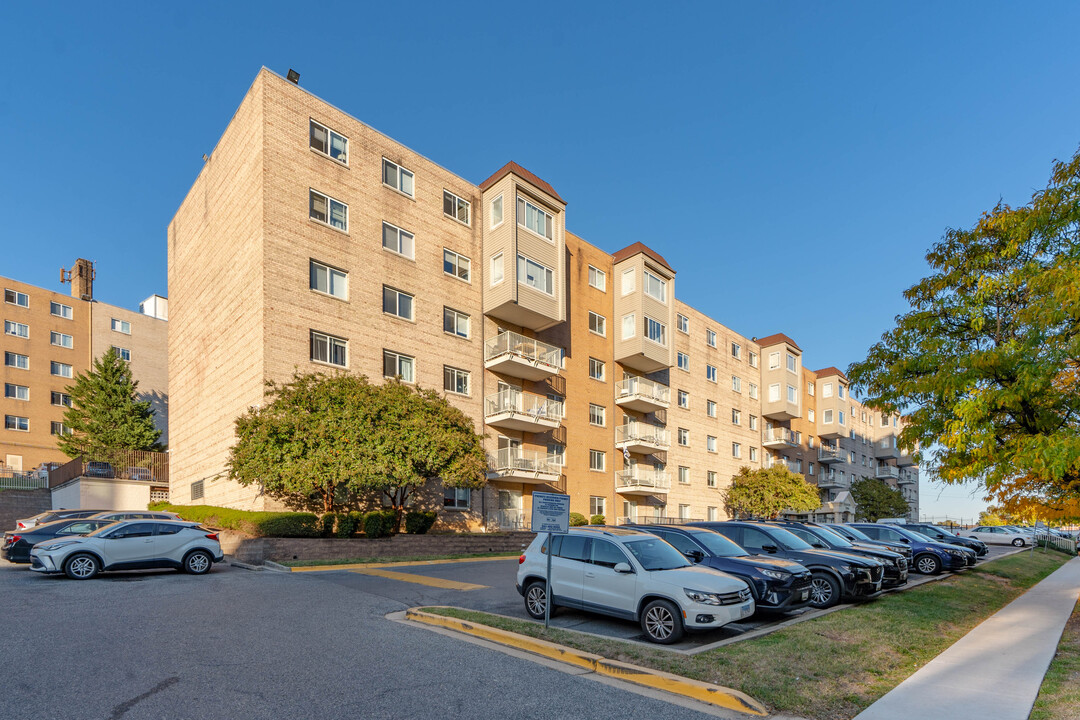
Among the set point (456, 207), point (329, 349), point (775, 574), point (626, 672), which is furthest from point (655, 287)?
point (626, 672)

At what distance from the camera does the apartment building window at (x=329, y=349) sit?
2578 centimetres

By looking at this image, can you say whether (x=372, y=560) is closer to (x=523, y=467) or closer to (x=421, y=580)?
(x=421, y=580)

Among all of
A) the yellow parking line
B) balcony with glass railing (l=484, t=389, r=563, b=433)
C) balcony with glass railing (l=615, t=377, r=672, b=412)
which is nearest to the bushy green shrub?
balcony with glass railing (l=484, t=389, r=563, b=433)

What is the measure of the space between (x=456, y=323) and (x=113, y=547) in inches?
703

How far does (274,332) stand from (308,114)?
9322 mm

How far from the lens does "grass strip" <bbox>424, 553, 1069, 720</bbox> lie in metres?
7.31

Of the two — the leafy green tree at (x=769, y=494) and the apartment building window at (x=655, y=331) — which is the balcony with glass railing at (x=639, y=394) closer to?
the apartment building window at (x=655, y=331)

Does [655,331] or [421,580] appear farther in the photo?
[655,331]

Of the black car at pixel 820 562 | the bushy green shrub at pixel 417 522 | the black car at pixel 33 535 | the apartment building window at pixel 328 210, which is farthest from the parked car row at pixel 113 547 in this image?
the apartment building window at pixel 328 210

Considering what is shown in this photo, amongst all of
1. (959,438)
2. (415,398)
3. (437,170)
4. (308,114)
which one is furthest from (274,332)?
(959,438)

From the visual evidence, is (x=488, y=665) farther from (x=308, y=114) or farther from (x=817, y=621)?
(x=308, y=114)

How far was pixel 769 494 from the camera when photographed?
46.7 m

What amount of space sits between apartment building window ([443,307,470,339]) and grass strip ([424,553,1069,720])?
20279 mm

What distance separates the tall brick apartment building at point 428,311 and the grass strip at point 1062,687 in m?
22.2
